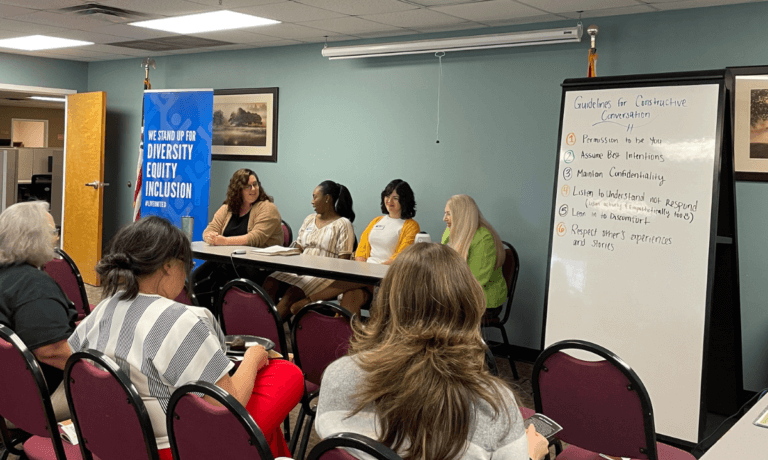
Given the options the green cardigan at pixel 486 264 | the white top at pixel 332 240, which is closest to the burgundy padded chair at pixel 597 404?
the green cardigan at pixel 486 264

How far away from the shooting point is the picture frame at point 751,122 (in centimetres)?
414

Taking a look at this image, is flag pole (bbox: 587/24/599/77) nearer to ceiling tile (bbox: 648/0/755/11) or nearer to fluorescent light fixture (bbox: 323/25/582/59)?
fluorescent light fixture (bbox: 323/25/582/59)

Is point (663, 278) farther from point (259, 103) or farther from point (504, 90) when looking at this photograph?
point (259, 103)

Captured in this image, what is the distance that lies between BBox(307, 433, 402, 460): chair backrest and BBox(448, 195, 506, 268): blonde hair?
3.28 metres

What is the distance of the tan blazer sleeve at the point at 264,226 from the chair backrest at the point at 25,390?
9.82ft

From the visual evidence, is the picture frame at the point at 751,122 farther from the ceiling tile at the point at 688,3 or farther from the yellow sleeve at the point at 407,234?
the yellow sleeve at the point at 407,234

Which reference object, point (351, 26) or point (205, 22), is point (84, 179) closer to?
point (205, 22)

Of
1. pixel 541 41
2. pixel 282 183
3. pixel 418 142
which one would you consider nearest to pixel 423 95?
pixel 418 142

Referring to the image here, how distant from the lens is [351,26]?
17.6 ft

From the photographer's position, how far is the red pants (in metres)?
2.05

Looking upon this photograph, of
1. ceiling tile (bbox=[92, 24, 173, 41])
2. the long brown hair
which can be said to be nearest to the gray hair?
the long brown hair

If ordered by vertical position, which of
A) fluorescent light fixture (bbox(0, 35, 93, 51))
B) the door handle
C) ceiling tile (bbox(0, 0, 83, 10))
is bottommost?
the door handle

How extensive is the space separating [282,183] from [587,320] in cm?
371

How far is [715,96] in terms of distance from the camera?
3262mm
